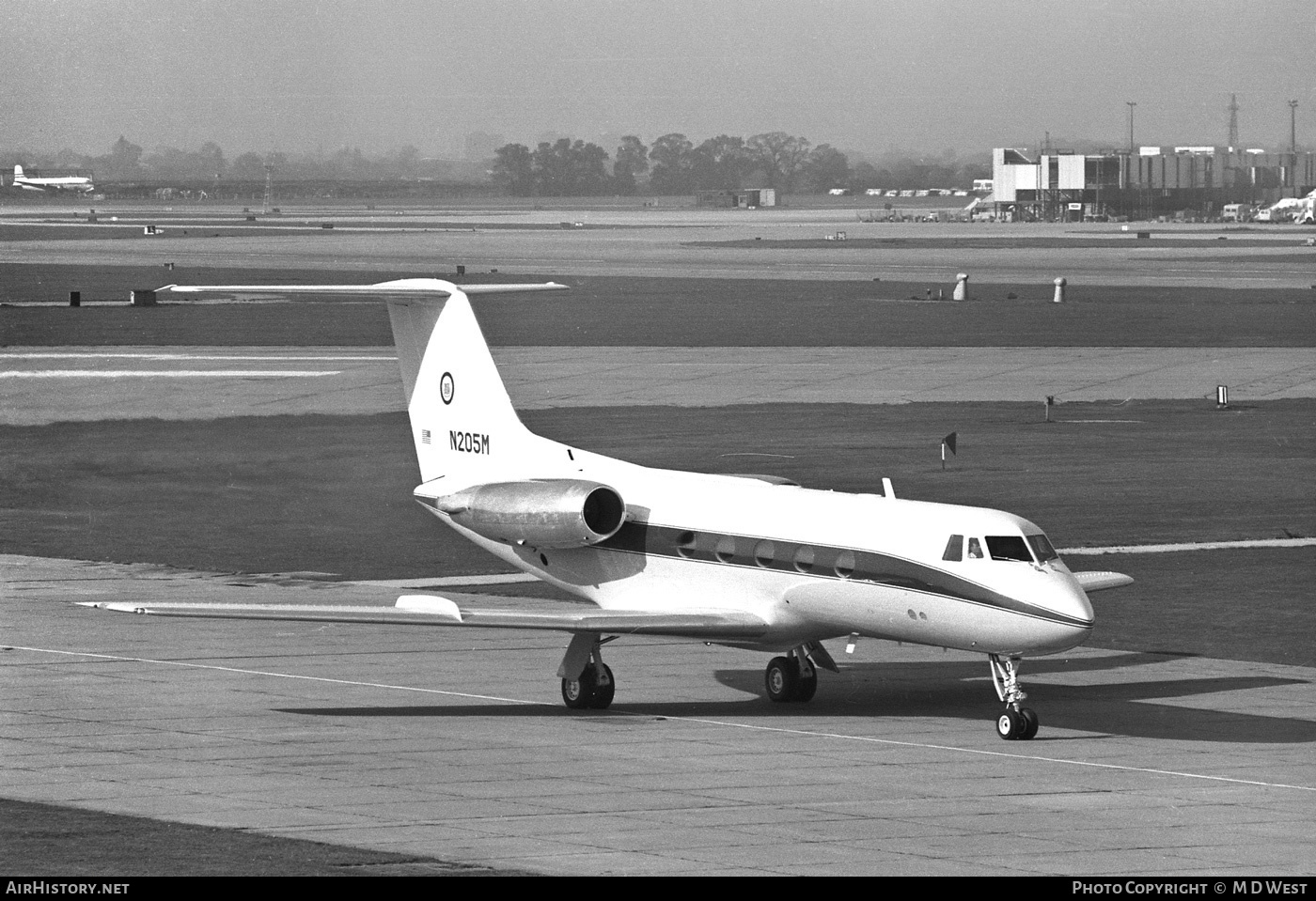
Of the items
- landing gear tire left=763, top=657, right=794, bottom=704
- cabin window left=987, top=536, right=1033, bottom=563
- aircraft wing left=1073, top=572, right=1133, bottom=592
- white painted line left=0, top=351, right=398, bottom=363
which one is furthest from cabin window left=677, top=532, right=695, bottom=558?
white painted line left=0, top=351, right=398, bottom=363

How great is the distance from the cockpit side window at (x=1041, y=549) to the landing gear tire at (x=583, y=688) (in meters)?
6.71

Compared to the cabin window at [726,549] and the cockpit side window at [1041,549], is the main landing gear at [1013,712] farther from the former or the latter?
the cabin window at [726,549]

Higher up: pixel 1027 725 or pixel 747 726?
pixel 1027 725

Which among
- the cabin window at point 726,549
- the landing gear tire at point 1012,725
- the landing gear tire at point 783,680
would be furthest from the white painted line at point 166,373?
the landing gear tire at point 1012,725

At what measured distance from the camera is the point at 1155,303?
394 ft

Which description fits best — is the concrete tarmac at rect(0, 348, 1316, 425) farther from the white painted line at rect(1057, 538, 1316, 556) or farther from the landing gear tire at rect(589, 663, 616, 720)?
the landing gear tire at rect(589, 663, 616, 720)

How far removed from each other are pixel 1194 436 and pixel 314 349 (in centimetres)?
3957

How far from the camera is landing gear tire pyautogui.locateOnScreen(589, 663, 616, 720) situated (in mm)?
30359

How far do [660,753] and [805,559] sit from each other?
139 inches

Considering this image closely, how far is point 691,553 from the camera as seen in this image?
3014cm

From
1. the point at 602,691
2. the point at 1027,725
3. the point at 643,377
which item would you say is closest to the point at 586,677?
the point at 602,691

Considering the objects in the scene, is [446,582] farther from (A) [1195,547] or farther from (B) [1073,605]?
(B) [1073,605]

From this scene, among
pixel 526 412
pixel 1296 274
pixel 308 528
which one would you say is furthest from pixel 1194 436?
pixel 1296 274
